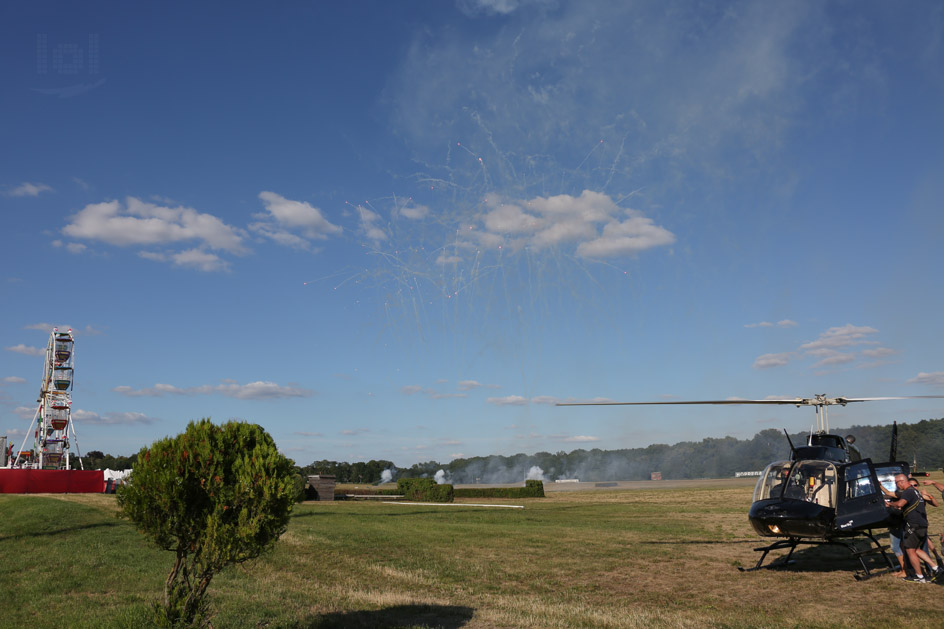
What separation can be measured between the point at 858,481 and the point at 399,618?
1166 cm

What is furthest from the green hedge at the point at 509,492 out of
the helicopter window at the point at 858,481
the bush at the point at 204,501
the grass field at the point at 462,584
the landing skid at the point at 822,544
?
the bush at the point at 204,501

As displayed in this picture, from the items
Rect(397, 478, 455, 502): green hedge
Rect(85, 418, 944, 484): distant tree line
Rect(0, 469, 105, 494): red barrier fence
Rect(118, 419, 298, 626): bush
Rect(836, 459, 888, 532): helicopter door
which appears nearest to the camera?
Rect(118, 419, 298, 626): bush

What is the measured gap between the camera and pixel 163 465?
27.1 ft

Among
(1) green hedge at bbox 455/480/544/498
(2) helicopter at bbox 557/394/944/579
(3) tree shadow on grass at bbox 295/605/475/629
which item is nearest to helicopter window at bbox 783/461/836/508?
(2) helicopter at bbox 557/394/944/579

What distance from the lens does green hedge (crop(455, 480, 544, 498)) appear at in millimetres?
64125

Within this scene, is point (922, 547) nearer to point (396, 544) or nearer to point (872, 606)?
point (872, 606)

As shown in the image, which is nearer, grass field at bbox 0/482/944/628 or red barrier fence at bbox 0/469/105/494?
grass field at bbox 0/482/944/628

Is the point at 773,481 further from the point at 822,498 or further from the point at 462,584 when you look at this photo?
the point at 462,584

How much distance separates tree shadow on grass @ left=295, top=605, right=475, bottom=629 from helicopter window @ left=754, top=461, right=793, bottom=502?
8.55 meters

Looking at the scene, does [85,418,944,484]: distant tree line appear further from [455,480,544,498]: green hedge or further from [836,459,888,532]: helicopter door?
[836,459,888,532]: helicopter door

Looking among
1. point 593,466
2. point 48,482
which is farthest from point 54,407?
→ point 593,466

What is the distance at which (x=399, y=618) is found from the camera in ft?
36.2

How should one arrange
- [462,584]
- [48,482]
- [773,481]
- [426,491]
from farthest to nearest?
[426,491] → [48,482] → [773,481] → [462,584]

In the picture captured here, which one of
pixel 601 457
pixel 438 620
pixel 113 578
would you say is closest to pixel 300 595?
pixel 438 620
